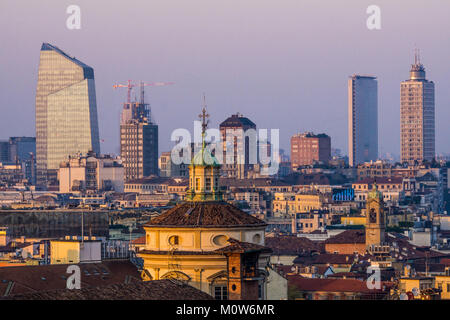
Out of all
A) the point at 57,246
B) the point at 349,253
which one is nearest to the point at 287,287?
the point at 57,246

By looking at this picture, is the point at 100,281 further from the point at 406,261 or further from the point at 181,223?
the point at 406,261

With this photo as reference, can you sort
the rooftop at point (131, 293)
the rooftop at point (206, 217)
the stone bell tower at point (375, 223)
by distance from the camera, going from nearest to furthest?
1. the rooftop at point (131, 293)
2. the rooftop at point (206, 217)
3. the stone bell tower at point (375, 223)

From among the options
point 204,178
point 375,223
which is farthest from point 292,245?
point 204,178

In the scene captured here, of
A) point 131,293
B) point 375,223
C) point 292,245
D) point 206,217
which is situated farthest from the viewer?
point 292,245

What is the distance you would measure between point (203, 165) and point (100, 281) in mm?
Result: 6054

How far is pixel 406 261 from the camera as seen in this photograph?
4943 inches

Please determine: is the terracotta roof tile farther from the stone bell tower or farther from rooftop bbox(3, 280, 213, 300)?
rooftop bbox(3, 280, 213, 300)

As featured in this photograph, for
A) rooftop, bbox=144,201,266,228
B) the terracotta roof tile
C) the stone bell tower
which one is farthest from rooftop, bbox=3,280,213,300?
the stone bell tower

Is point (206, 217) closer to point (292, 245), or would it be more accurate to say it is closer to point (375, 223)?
point (292, 245)

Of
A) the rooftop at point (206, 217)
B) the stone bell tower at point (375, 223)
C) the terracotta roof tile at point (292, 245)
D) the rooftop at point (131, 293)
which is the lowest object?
the terracotta roof tile at point (292, 245)

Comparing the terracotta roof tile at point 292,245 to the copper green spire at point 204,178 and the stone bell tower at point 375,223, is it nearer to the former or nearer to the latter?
the stone bell tower at point 375,223

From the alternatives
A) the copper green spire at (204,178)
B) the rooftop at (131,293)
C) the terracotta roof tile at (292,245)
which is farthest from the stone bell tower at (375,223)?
the rooftop at (131,293)

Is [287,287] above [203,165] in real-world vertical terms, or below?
below
